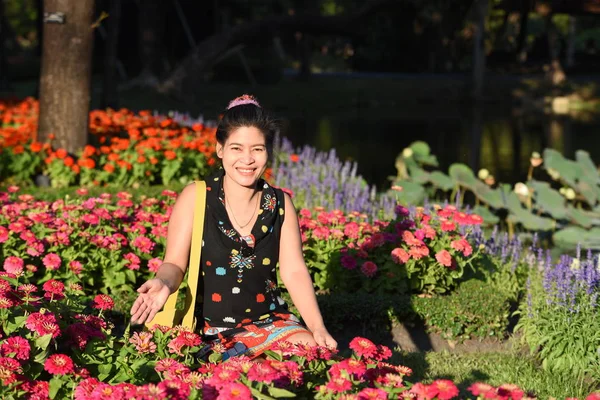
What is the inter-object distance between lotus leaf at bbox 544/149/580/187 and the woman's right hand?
24.5ft

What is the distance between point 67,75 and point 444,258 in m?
5.88

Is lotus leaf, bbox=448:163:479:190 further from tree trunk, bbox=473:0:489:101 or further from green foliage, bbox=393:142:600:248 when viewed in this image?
tree trunk, bbox=473:0:489:101

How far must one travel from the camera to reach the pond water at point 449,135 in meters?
17.4

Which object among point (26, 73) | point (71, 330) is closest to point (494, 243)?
point (71, 330)

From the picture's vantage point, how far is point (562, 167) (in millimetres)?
10422

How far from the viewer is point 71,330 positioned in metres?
3.38

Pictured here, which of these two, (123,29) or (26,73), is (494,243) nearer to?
(123,29)

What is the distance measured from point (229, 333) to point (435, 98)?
105 ft

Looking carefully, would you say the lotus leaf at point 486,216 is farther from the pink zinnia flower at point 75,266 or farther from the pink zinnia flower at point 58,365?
the pink zinnia flower at point 58,365

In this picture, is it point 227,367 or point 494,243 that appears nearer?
point 227,367

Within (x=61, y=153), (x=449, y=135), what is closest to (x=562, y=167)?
(x=61, y=153)

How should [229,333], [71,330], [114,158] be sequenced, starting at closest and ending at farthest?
1. [71,330]
2. [229,333]
3. [114,158]

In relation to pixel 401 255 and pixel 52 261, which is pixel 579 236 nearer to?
pixel 401 255

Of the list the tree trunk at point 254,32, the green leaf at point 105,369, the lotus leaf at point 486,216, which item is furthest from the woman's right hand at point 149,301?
the tree trunk at point 254,32
